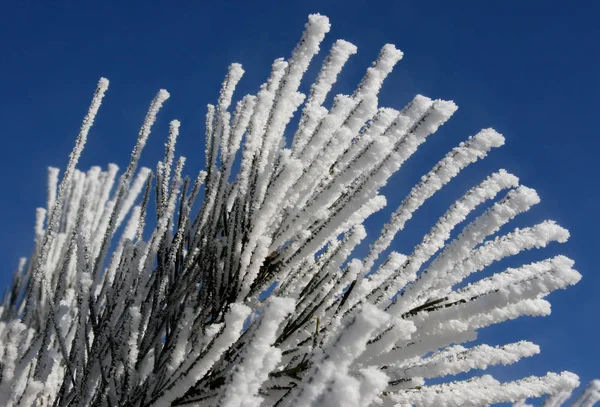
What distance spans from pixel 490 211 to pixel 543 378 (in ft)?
1.89

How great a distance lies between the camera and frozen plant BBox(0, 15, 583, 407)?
1674mm

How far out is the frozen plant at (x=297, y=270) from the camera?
1.67 meters

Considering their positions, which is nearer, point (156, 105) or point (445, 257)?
point (445, 257)

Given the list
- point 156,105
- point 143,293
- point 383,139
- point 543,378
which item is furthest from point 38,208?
point 543,378

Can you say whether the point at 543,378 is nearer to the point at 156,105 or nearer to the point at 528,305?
the point at 528,305

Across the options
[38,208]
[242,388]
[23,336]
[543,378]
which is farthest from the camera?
[38,208]

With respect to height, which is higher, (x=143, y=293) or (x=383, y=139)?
(x=383, y=139)

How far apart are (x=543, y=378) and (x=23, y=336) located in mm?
2051

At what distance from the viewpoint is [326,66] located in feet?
7.06

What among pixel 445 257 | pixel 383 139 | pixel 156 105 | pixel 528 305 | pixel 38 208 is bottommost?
pixel 528 305

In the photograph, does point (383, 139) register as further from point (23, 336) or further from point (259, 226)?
point (23, 336)

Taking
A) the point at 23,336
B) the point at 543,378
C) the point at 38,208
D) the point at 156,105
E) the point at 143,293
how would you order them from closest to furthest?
the point at 543,378 < the point at 143,293 < the point at 23,336 < the point at 156,105 < the point at 38,208

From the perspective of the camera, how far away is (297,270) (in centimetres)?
223

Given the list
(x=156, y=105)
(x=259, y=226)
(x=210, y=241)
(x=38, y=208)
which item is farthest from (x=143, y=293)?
(x=38, y=208)
